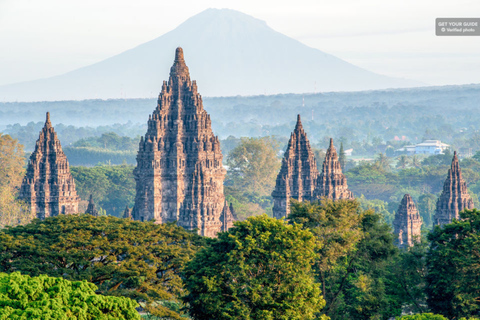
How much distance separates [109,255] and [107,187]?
106857 millimetres

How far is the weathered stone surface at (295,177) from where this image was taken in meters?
108

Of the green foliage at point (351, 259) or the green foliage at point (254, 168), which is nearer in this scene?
the green foliage at point (351, 259)

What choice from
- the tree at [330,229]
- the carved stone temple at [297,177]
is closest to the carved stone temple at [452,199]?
the carved stone temple at [297,177]

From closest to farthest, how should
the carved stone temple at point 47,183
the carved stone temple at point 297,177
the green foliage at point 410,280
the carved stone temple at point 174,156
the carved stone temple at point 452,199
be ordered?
the green foliage at point 410,280 < the carved stone temple at point 297,177 < the carved stone temple at point 47,183 < the carved stone temple at point 174,156 < the carved stone temple at point 452,199

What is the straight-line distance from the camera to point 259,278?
54.4 metres

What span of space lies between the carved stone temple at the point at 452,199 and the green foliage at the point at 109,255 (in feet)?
164

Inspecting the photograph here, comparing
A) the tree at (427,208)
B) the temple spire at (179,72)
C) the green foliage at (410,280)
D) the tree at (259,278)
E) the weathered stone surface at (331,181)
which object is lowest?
the tree at (427,208)

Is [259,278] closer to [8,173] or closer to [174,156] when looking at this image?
[174,156]

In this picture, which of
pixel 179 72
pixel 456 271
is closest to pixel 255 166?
pixel 179 72

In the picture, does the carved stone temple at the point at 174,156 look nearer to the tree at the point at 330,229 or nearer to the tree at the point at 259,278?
the tree at the point at 330,229

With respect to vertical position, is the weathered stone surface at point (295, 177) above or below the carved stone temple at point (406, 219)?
above

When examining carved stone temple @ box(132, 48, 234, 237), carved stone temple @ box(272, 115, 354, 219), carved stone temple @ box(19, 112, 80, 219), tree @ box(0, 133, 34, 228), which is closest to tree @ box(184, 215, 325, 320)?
carved stone temple @ box(272, 115, 354, 219)

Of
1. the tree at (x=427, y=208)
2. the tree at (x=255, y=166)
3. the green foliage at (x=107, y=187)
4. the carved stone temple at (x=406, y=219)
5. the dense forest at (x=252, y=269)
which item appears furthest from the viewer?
the tree at (x=255, y=166)

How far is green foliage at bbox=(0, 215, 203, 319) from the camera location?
60591 mm
